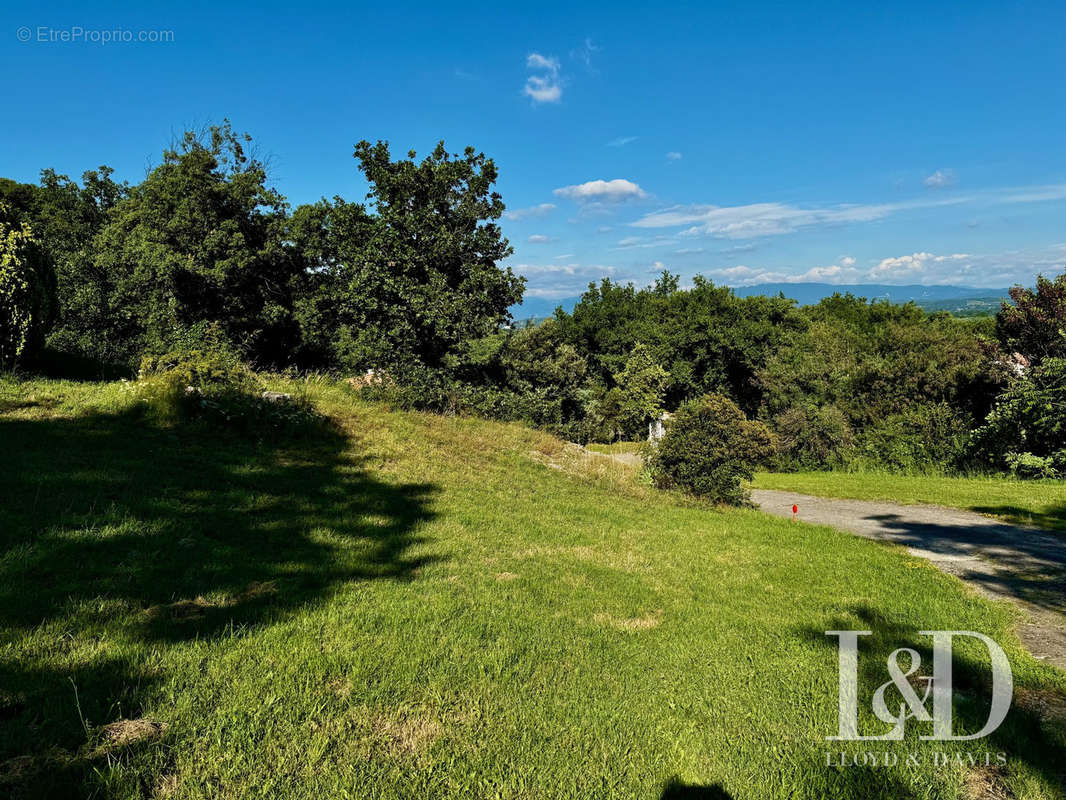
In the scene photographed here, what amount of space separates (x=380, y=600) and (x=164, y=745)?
80.6 inches

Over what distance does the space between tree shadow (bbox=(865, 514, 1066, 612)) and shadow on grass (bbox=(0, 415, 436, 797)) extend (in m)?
7.28

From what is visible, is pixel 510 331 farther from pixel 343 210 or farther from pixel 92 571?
pixel 92 571

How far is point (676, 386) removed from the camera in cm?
4403

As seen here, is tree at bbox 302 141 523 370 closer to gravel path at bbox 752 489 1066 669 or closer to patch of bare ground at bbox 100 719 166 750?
gravel path at bbox 752 489 1066 669

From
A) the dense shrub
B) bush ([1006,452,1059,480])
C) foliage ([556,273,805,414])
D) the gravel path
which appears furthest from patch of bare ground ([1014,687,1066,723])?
foliage ([556,273,805,414])

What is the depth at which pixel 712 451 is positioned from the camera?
41.1ft

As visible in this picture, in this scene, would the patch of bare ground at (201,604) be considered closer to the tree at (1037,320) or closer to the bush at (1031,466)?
the bush at (1031,466)

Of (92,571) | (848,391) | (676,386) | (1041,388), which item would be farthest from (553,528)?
(676,386)

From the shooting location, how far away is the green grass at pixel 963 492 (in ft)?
38.1

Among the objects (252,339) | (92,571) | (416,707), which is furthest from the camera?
(252,339)

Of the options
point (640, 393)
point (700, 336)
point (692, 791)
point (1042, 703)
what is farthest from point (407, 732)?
point (700, 336)

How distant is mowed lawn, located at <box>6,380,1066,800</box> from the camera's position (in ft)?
8.72

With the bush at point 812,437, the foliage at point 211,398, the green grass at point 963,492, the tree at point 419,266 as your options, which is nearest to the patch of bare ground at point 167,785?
the foliage at point 211,398

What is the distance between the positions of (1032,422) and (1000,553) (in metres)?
13.4
